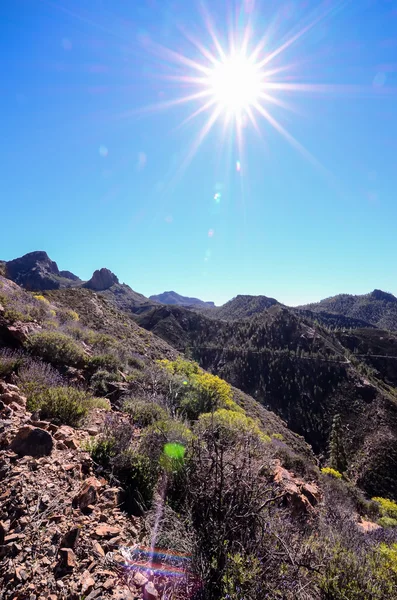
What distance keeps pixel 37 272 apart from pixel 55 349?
15458 centimetres

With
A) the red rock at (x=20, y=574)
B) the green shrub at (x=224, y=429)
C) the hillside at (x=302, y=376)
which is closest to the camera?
the red rock at (x=20, y=574)

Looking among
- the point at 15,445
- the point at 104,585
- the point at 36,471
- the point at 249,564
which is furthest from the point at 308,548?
the point at 15,445

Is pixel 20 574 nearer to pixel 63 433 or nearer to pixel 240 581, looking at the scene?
pixel 240 581

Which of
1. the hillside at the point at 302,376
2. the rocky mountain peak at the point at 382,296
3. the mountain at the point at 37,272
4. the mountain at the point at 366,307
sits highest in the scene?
the rocky mountain peak at the point at 382,296

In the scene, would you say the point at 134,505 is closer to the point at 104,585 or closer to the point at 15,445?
the point at 104,585

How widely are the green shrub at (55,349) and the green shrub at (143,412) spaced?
231cm

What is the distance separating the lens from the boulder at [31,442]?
2.93 metres

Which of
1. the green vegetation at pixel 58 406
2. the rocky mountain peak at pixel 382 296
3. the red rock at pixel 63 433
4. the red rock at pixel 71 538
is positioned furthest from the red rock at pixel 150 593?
the rocky mountain peak at pixel 382 296

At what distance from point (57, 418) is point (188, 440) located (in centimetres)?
202

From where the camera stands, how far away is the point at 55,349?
6.88m

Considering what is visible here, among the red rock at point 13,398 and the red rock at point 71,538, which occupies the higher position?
the red rock at point 13,398

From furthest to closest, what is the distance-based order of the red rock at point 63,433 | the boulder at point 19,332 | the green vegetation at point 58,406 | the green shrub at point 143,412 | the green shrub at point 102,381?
the boulder at point 19,332 → the green shrub at point 102,381 → the green shrub at point 143,412 → the green vegetation at point 58,406 → the red rock at point 63,433

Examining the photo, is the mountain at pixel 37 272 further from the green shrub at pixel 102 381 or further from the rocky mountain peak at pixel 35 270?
the green shrub at pixel 102 381

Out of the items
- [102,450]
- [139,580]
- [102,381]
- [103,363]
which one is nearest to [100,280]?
[103,363]
